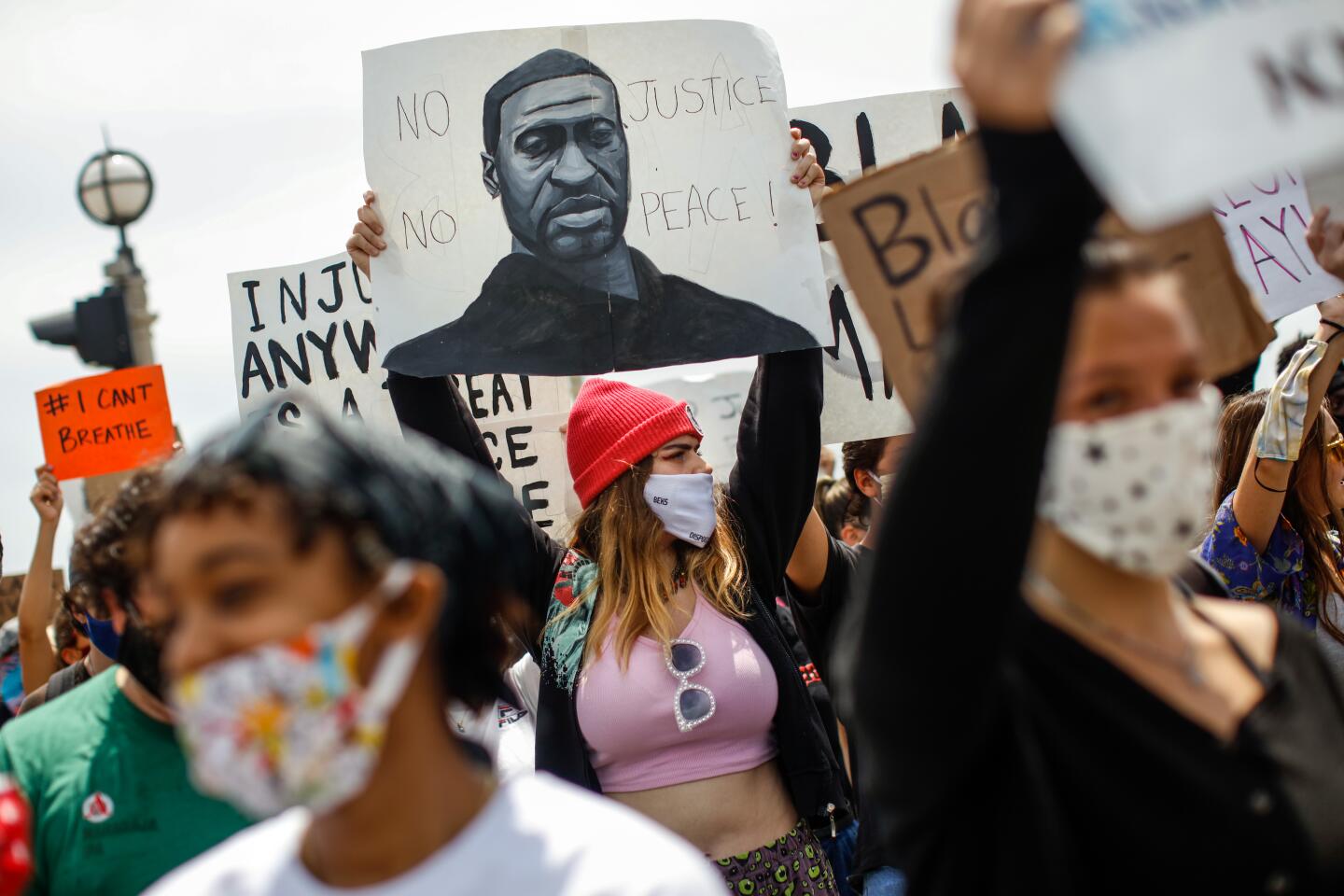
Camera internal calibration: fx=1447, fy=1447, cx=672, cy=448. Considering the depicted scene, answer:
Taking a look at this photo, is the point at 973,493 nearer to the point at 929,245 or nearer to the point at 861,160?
the point at 929,245

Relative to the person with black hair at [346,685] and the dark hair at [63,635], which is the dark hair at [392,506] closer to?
the person with black hair at [346,685]

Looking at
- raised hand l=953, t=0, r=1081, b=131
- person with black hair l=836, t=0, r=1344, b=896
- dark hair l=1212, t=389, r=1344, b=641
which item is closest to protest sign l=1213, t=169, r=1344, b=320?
dark hair l=1212, t=389, r=1344, b=641

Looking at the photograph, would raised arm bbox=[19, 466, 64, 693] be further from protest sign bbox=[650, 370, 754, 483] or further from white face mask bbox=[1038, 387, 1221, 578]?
white face mask bbox=[1038, 387, 1221, 578]

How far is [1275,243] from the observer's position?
4.13 m

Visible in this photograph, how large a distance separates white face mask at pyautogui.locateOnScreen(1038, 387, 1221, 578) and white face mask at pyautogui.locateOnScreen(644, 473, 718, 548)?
2.02 metres

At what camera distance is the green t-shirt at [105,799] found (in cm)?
267

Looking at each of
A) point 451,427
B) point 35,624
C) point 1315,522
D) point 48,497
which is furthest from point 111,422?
point 1315,522

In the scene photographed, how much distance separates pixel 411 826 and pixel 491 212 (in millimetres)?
2655

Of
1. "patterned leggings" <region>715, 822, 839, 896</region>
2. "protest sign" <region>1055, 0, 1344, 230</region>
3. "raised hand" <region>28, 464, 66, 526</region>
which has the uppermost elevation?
"protest sign" <region>1055, 0, 1344, 230</region>

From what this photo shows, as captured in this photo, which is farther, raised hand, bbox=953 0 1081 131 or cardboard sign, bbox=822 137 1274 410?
cardboard sign, bbox=822 137 1274 410

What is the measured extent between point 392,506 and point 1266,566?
3.15m

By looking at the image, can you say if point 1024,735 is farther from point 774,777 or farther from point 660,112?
point 660,112

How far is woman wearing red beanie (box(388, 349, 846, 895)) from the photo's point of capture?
134 inches

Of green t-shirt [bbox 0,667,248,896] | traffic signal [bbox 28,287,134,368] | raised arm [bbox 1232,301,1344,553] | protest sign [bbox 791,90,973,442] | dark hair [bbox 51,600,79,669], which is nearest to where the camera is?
green t-shirt [bbox 0,667,248,896]
